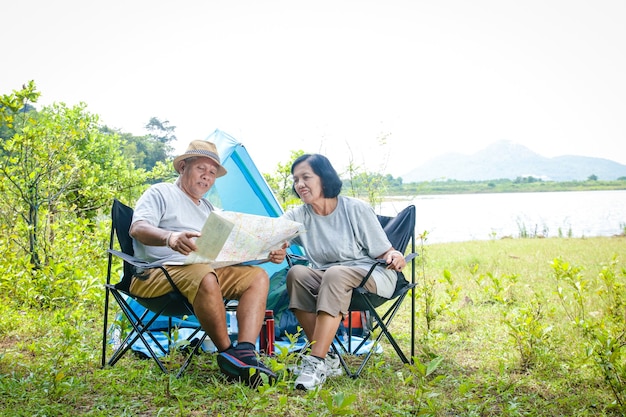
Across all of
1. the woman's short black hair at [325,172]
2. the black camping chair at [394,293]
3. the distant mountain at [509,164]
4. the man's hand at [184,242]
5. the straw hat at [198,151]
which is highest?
the distant mountain at [509,164]

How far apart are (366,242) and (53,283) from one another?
218 centimetres

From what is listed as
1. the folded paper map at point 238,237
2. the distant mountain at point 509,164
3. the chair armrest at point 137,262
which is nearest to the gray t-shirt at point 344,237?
the folded paper map at point 238,237

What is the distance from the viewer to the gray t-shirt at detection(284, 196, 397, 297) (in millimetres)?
2549

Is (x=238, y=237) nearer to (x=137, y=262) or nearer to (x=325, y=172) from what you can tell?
(x=137, y=262)

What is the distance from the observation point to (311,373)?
7.04ft

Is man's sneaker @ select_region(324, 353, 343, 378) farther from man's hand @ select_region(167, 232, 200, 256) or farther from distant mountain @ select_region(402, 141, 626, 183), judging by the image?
distant mountain @ select_region(402, 141, 626, 183)

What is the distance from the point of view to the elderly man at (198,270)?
84.9 inches

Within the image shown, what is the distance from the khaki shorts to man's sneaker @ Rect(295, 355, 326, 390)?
1.38 ft

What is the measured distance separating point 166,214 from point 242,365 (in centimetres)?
78

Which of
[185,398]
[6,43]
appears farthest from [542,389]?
[6,43]

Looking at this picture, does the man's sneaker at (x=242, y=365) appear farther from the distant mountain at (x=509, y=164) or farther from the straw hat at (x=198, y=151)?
the distant mountain at (x=509, y=164)

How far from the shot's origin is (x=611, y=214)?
13.7 m

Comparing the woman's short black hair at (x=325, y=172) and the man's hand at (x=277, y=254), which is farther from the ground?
the woman's short black hair at (x=325, y=172)

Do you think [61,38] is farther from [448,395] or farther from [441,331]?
[448,395]
